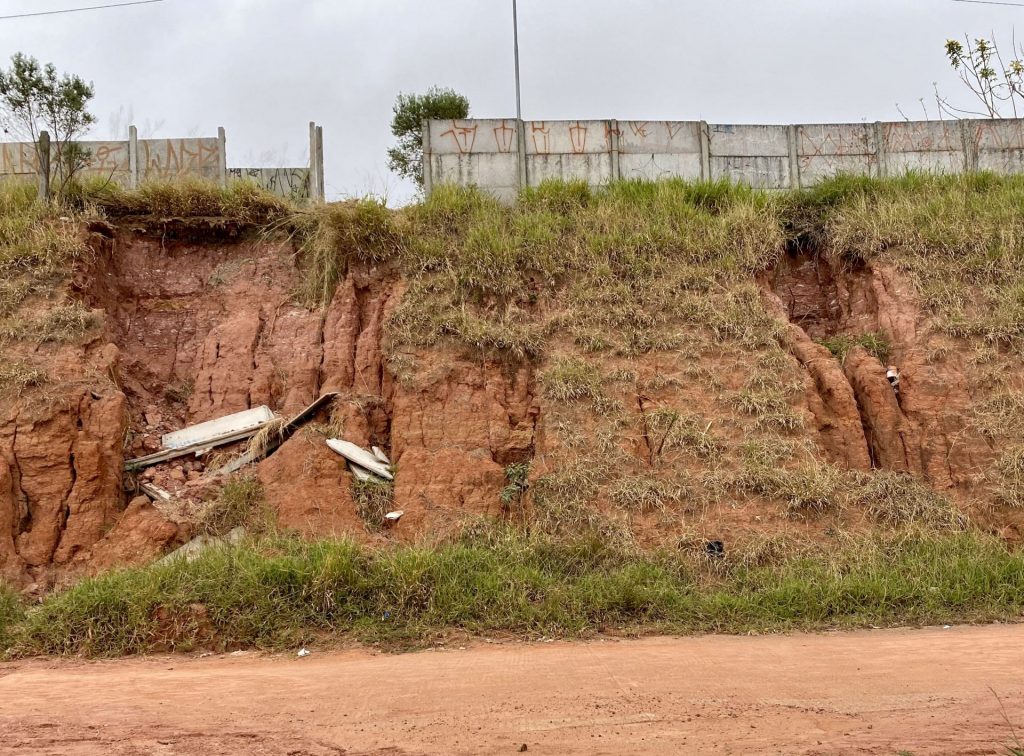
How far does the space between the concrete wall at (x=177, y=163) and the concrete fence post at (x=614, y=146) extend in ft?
13.4

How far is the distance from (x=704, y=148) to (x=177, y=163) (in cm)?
754

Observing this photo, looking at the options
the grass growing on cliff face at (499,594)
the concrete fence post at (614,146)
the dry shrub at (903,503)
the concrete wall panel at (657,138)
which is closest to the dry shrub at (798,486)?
the dry shrub at (903,503)

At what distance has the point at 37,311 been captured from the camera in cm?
856

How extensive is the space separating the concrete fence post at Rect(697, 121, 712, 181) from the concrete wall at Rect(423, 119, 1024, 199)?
0.01 meters

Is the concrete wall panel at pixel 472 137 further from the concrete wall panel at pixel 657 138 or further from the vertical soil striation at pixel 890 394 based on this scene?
the vertical soil striation at pixel 890 394

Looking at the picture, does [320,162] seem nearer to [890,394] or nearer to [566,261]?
[566,261]

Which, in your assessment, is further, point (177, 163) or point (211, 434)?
point (177, 163)

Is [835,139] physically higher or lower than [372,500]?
higher

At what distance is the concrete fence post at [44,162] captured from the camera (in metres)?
9.73

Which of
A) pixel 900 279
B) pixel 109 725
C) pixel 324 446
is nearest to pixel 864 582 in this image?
pixel 900 279

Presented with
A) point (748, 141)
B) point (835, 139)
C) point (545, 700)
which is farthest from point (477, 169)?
point (545, 700)

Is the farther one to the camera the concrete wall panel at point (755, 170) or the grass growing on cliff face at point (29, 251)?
the concrete wall panel at point (755, 170)

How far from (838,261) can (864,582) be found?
5.00 meters

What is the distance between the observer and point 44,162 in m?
9.76
